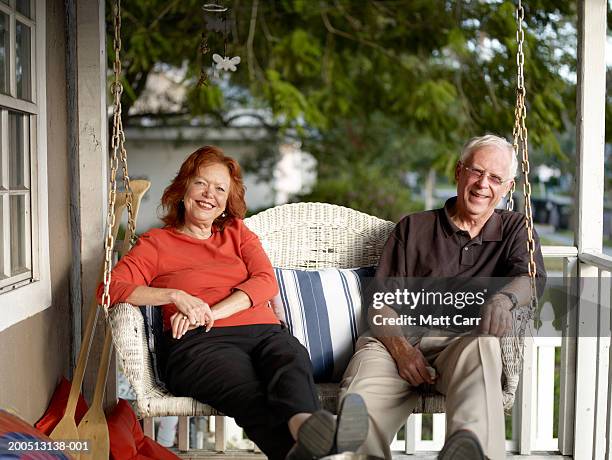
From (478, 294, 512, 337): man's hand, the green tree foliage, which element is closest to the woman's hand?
(478, 294, 512, 337): man's hand

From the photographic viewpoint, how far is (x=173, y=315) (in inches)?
112

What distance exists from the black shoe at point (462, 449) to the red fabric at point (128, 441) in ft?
4.76

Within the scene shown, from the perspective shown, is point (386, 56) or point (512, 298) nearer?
point (512, 298)

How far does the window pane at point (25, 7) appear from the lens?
307 centimetres

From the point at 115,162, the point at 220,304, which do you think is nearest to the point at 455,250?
the point at 220,304

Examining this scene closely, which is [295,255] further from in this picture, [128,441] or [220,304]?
[128,441]

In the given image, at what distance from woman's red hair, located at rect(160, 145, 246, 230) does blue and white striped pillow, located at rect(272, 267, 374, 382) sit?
1.20 feet

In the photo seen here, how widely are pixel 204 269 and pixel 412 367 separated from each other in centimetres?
87

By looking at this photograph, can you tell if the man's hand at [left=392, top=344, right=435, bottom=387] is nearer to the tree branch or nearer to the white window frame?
the white window frame

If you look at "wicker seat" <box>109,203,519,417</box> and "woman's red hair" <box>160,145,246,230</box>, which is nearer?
"woman's red hair" <box>160,145,246,230</box>

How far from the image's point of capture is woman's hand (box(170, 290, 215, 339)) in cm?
276

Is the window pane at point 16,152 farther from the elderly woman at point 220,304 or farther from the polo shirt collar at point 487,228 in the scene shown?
the polo shirt collar at point 487,228

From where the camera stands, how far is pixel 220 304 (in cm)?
287

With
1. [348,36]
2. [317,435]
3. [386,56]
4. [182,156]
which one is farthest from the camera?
[182,156]
